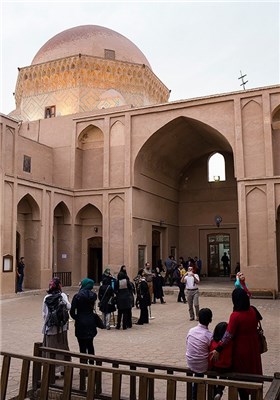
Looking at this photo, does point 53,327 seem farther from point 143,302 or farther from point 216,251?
point 216,251

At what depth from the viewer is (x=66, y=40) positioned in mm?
25391

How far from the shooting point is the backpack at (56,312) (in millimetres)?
5812

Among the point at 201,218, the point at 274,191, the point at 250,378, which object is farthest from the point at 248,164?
the point at 250,378

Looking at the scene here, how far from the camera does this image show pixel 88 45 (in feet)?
81.4

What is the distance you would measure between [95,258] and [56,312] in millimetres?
15417

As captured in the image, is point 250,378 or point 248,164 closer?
point 250,378

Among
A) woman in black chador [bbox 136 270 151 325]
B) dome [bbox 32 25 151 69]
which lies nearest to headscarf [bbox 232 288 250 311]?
woman in black chador [bbox 136 270 151 325]

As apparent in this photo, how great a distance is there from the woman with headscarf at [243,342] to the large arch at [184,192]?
1522cm

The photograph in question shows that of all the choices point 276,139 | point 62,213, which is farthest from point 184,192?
point 276,139

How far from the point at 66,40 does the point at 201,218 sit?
13700mm

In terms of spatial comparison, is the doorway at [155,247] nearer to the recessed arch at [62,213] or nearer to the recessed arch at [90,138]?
the recessed arch at [62,213]

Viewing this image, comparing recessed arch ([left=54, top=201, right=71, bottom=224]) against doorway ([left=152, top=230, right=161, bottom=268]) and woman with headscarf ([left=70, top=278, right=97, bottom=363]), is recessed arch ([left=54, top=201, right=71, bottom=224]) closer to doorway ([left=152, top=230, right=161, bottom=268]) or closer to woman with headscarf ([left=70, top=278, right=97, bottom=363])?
doorway ([left=152, top=230, right=161, bottom=268])

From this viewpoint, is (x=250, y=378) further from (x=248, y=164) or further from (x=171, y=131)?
(x=171, y=131)

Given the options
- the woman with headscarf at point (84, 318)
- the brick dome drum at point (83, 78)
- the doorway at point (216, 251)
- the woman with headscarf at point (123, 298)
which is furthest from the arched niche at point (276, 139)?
the woman with headscarf at point (84, 318)
